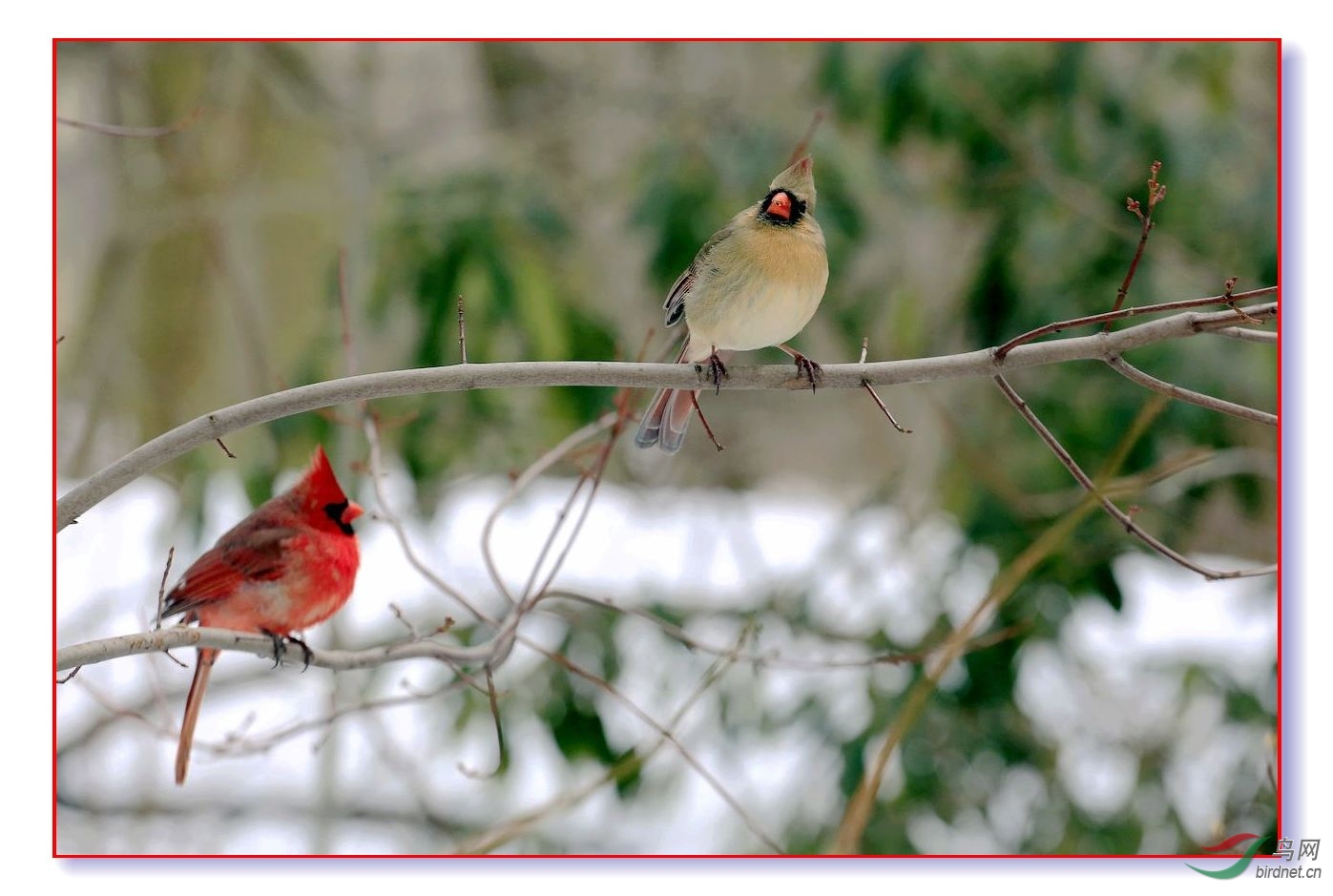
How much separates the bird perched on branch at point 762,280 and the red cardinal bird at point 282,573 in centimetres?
44

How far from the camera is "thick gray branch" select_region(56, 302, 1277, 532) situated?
3.92ft

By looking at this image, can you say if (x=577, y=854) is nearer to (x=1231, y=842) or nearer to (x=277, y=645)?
(x=277, y=645)

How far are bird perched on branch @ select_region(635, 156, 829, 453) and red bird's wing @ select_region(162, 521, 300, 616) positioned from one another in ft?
1.67

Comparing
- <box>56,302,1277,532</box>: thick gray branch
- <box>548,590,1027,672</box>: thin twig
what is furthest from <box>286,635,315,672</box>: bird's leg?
<box>548,590,1027,672</box>: thin twig

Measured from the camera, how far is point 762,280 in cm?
145

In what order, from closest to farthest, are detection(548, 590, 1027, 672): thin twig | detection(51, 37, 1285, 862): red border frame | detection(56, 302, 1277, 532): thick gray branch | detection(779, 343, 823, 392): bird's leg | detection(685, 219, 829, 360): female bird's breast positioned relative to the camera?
detection(56, 302, 1277, 532): thick gray branch, detection(779, 343, 823, 392): bird's leg, detection(685, 219, 829, 360): female bird's breast, detection(51, 37, 1285, 862): red border frame, detection(548, 590, 1027, 672): thin twig

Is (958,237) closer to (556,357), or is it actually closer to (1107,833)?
(556,357)

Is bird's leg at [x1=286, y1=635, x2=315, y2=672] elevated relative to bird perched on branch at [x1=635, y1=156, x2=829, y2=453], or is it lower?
lower

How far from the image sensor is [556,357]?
6.93ft

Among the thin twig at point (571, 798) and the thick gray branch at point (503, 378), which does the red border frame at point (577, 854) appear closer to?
the thin twig at point (571, 798)

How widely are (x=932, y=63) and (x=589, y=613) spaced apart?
116 centimetres

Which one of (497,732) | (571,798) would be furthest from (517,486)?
(571,798)

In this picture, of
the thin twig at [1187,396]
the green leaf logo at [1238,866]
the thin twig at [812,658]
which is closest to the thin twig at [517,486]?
Answer: the thin twig at [812,658]

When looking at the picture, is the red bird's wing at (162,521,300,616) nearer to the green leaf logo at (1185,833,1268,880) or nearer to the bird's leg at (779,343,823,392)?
the bird's leg at (779,343,823,392)
